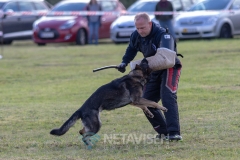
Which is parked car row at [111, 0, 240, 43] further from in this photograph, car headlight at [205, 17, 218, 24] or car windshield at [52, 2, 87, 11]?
car windshield at [52, 2, 87, 11]

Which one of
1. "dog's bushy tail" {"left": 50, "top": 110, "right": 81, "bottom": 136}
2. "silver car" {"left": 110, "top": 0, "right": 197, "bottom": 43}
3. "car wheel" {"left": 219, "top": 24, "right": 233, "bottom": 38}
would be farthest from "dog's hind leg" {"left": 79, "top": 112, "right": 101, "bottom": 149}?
"car wheel" {"left": 219, "top": 24, "right": 233, "bottom": 38}

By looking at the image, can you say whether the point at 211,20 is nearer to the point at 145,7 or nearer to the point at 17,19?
the point at 145,7

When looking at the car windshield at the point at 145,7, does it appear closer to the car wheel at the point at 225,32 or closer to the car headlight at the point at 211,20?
the car headlight at the point at 211,20

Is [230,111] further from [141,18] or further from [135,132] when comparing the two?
[141,18]

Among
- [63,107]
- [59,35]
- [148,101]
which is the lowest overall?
[59,35]

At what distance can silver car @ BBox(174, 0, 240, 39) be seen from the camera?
804 inches

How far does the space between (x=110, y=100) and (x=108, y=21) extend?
54.5 ft

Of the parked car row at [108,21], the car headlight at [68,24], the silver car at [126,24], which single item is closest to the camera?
the parked car row at [108,21]

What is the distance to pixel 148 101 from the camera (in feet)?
23.1

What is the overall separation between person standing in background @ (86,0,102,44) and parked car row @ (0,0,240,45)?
1.05 feet

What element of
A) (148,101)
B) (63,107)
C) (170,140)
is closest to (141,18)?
(148,101)

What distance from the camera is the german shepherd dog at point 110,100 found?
6.68 m

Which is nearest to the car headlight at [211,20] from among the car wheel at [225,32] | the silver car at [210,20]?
the silver car at [210,20]

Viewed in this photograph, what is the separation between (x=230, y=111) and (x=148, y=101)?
2.48m
